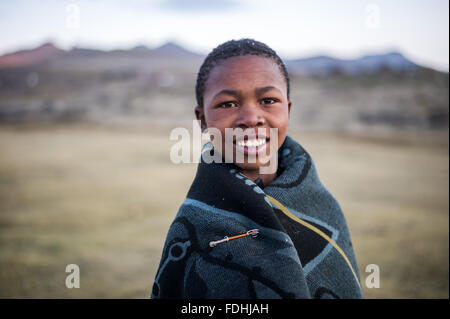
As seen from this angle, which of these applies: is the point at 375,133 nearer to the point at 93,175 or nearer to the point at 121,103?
the point at 93,175

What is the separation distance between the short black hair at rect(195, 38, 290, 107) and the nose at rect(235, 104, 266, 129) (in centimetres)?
25

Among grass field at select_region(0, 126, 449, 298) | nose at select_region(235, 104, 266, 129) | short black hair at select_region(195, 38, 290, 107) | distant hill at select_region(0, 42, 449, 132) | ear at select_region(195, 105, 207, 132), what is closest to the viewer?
nose at select_region(235, 104, 266, 129)

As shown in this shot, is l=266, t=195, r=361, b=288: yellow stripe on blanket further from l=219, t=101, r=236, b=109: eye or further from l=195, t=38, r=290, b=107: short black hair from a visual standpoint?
l=195, t=38, r=290, b=107: short black hair

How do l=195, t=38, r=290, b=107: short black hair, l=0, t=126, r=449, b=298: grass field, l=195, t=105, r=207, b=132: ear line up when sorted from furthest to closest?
l=0, t=126, r=449, b=298: grass field
l=195, t=105, r=207, b=132: ear
l=195, t=38, r=290, b=107: short black hair

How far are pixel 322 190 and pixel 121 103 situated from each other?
2144 centimetres

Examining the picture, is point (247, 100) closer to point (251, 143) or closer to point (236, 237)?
point (251, 143)

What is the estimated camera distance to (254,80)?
1398 millimetres

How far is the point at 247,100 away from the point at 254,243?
0.57 m

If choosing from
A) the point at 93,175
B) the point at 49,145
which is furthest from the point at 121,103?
the point at 93,175

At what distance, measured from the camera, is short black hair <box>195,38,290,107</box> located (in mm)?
1485

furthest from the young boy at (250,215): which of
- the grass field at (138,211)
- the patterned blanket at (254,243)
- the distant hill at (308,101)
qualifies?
the distant hill at (308,101)

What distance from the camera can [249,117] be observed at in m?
1.38

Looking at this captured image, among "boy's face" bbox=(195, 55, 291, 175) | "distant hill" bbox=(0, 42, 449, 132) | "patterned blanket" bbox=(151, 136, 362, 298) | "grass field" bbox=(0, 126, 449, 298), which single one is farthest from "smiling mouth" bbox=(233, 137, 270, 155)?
"distant hill" bbox=(0, 42, 449, 132)

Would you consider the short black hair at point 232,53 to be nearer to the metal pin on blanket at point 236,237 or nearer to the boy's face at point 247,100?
the boy's face at point 247,100
